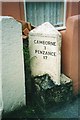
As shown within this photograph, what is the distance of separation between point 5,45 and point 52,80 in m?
1.10

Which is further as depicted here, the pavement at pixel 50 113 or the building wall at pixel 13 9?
the building wall at pixel 13 9

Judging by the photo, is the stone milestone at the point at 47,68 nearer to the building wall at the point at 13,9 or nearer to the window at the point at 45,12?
the building wall at the point at 13,9

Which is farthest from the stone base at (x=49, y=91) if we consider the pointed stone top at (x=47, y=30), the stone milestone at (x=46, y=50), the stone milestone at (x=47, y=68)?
the pointed stone top at (x=47, y=30)

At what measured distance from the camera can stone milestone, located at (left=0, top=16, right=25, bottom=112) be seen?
3695 millimetres

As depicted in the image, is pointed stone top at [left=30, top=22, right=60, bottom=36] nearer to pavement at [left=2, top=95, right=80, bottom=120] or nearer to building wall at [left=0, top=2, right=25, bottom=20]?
building wall at [left=0, top=2, right=25, bottom=20]

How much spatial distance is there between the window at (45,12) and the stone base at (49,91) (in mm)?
1342

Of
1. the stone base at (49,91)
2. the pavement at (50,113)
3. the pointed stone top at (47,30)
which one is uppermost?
the pointed stone top at (47,30)

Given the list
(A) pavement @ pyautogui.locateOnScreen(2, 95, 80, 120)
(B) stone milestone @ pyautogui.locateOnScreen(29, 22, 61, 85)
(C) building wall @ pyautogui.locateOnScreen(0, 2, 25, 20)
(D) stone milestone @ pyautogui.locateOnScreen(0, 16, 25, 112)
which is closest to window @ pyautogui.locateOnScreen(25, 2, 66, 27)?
(C) building wall @ pyautogui.locateOnScreen(0, 2, 25, 20)

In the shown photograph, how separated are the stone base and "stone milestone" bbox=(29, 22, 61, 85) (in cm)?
11

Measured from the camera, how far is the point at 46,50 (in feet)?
13.9

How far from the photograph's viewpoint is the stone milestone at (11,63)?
370cm

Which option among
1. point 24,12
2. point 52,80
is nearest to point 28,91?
point 52,80

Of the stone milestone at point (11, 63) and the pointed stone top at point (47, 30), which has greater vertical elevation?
the pointed stone top at point (47, 30)

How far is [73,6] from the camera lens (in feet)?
17.6
